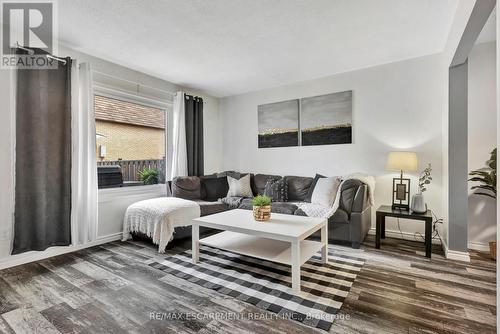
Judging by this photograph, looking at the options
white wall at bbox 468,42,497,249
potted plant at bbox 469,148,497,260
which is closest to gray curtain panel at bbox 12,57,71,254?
potted plant at bbox 469,148,497,260

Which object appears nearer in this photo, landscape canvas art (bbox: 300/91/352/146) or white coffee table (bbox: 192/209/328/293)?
white coffee table (bbox: 192/209/328/293)

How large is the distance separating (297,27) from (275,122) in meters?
2.08

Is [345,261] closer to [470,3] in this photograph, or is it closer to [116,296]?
[116,296]

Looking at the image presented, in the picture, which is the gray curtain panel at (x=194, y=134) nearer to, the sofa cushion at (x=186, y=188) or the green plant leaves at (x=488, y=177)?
the sofa cushion at (x=186, y=188)

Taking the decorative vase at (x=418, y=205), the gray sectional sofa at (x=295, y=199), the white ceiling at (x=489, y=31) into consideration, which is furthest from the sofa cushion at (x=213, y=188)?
the white ceiling at (x=489, y=31)

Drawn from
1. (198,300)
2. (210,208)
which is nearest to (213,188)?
(210,208)

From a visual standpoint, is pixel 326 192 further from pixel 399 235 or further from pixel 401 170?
pixel 399 235

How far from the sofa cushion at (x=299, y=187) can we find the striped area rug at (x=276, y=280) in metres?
1.09

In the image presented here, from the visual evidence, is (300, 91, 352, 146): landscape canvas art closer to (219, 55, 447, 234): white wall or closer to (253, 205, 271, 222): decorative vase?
(219, 55, 447, 234): white wall

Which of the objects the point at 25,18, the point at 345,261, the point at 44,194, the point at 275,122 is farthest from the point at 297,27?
the point at 44,194

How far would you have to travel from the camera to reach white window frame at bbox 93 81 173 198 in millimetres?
3445

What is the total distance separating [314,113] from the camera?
414 centimetres

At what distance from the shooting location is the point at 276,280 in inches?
89.0

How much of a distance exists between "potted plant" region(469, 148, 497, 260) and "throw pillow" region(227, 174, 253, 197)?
9.51 ft
